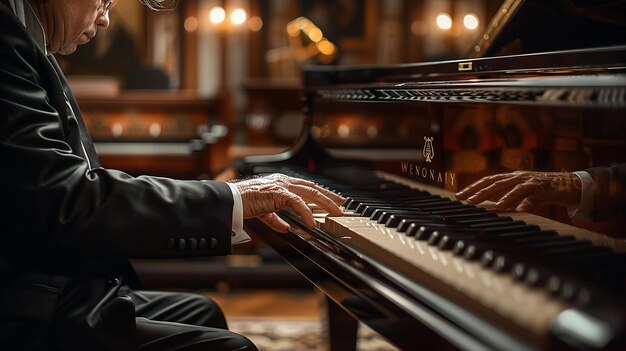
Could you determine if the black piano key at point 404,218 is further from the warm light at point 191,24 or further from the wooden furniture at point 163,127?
the warm light at point 191,24

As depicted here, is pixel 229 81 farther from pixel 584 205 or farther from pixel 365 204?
pixel 584 205

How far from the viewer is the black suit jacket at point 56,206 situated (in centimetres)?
132

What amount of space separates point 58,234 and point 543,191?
2.74ft

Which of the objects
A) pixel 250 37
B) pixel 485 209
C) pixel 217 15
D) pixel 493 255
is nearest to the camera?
pixel 493 255

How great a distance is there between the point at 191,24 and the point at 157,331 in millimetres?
9408

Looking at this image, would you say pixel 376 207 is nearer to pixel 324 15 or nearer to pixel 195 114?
pixel 195 114

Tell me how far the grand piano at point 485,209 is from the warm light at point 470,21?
28.7ft

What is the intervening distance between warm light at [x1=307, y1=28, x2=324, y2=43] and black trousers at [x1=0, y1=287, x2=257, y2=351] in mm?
4099

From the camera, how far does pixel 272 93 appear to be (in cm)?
532

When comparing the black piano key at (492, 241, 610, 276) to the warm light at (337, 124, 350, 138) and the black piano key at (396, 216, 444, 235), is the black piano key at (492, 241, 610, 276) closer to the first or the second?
the black piano key at (396, 216, 444, 235)

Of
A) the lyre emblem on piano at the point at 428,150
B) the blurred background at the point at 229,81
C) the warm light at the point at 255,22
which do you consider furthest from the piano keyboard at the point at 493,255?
the warm light at the point at 255,22

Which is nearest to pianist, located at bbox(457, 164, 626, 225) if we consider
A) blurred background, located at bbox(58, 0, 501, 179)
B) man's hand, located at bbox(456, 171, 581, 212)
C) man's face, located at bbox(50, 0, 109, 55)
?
man's hand, located at bbox(456, 171, 581, 212)

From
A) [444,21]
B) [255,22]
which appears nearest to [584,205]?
[255,22]

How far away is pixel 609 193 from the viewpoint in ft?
4.02
